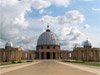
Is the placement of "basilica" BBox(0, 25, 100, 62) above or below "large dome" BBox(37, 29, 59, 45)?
below

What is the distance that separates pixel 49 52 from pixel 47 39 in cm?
1161

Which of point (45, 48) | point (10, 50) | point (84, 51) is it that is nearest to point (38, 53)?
point (45, 48)

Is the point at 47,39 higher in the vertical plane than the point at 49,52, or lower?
higher

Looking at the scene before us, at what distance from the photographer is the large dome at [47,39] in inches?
4532

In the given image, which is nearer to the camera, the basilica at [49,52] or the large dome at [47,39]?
the basilica at [49,52]

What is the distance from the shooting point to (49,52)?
108 metres

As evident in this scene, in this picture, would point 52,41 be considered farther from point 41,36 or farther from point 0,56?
point 0,56

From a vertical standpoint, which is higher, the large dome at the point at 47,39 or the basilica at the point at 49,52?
the large dome at the point at 47,39

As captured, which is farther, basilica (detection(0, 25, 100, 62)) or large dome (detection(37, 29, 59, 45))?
large dome (detection(37, 29, 59, 45))

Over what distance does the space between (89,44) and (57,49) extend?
20.8m

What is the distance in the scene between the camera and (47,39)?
116 meters

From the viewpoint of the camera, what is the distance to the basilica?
95.6m

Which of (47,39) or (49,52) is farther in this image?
(47,39)

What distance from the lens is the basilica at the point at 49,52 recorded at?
95.6 meters
